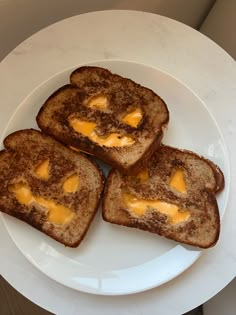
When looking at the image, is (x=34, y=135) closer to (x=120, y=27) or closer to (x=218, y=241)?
(x=120, y=27)

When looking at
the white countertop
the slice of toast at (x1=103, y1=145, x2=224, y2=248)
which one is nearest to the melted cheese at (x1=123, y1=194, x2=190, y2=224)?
the slice of toast at (x1=103, y1=145, x2=224, y2=248)

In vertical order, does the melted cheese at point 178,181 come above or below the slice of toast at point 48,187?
above

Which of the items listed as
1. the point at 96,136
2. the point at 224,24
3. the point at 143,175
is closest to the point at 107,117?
the point at 96,136

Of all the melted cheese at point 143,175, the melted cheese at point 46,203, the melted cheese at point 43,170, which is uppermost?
the melted cheese at point 143,175

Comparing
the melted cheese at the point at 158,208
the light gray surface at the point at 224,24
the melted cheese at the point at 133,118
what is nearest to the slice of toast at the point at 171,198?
the melted cheese at the point at 158,208

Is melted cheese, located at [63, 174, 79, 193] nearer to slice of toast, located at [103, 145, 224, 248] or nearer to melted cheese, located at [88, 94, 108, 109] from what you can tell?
slice of toast, located at [103, 145, 224, 248]

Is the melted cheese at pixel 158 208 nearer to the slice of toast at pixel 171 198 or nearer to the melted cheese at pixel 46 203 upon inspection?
the slice of toast at pixel 171 198

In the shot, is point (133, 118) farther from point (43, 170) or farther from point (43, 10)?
point (43, 10)
